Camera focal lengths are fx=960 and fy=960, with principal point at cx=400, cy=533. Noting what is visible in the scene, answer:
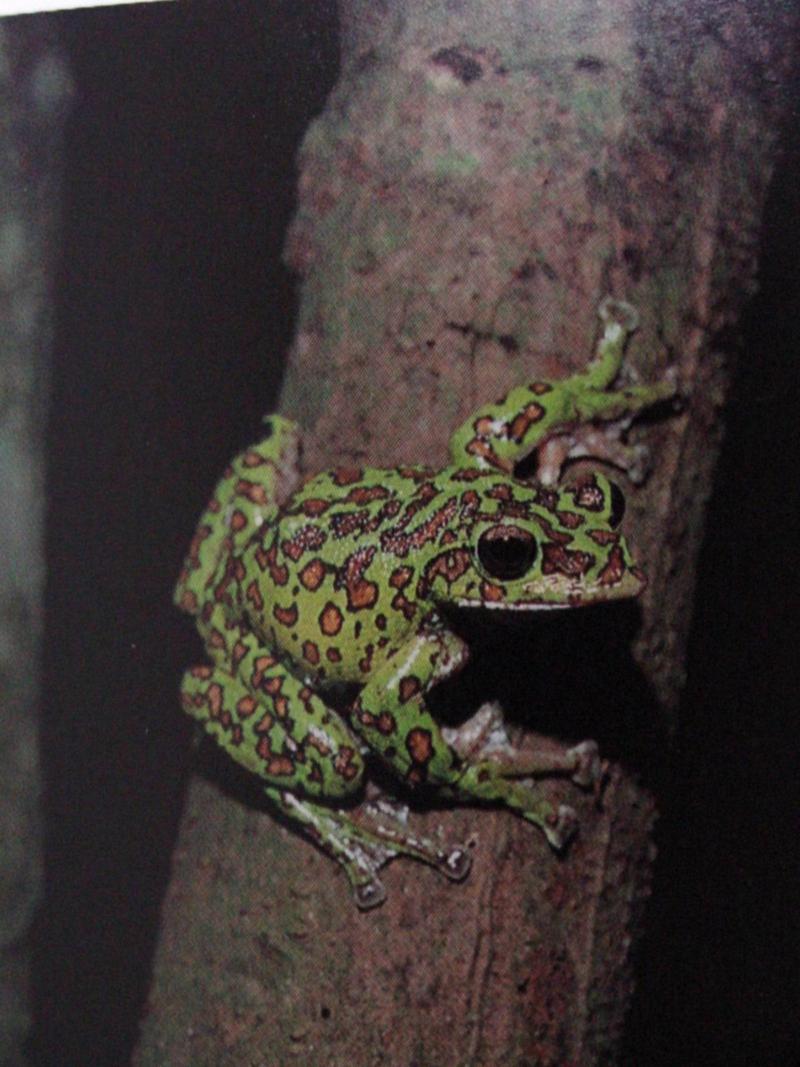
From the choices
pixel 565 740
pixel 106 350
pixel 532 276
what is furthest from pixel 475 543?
pixel 106 350

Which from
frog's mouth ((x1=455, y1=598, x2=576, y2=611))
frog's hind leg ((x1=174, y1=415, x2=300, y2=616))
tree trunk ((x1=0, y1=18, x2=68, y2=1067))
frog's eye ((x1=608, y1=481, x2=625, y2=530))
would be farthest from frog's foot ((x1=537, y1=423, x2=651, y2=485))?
tree trunk ((x1=0, y1=18, x2=68, y2=1067))

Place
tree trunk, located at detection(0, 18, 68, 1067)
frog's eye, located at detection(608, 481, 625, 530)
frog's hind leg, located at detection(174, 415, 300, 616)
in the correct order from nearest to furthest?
frog's eye, located at detection(608, 481, 625, 530) < frog's hind leg, located at detection(174, 415, 300, 616) < tree trunk, located at detection(0, 18, 68, 1067)

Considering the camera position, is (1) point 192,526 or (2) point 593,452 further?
(1) point 192,526

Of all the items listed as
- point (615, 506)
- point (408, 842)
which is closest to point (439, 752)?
point (408, 842)

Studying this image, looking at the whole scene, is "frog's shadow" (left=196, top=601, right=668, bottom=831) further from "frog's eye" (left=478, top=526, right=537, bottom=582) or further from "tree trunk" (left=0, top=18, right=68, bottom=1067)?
"tree trunk" (left=0, top=18, right=68, bottom=1067)

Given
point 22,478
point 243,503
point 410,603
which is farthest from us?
point 22,478

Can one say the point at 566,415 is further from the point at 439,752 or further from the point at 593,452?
the point at 439,752
